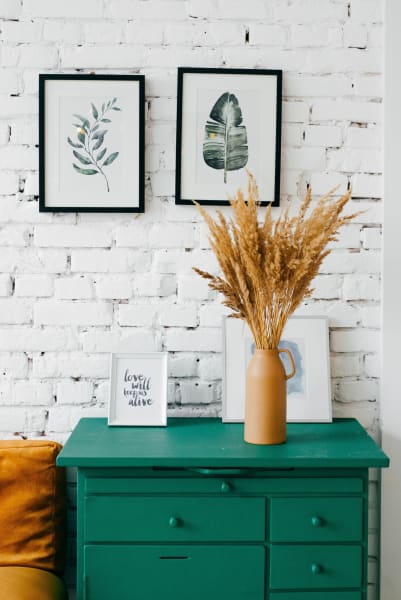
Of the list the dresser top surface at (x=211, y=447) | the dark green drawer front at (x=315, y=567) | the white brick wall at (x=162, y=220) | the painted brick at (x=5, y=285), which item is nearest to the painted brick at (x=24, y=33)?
the white brick wall at (x=162, y=220)

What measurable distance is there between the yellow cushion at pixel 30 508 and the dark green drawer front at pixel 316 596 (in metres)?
0.66

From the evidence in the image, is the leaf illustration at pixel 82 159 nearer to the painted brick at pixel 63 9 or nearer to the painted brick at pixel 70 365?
the painted brick at pixel 63 9

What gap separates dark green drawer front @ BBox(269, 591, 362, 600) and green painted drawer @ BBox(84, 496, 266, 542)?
162 mm

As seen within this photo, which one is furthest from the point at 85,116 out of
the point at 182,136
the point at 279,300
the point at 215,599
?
the point at 215,599

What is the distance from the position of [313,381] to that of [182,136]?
87cm

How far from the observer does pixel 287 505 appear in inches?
61.4

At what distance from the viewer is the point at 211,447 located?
5.25 feet

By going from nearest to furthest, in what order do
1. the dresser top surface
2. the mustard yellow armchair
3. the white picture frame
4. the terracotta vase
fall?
the dresser top surface → the terracotta vase → the mustard yellow armchair → the white picture frame

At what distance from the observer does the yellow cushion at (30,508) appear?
1738mm

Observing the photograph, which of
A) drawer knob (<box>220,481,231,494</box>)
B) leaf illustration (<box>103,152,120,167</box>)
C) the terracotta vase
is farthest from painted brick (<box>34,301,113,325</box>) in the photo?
drawer knob (<box>220,481,231,494</box>)

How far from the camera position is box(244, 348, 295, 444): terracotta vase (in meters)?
1.63

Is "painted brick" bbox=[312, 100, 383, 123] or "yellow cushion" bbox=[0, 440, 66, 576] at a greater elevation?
"painted brick" bbox=[312, 100, 383, 123]

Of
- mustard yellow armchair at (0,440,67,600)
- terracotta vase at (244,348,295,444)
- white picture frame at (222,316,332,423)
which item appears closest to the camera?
terracotta vase at (244,348,295,444)

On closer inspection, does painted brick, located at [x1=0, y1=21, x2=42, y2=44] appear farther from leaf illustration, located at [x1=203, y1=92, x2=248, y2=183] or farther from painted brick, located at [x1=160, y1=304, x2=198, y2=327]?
painted brick, located at [x1=160, y1=304, x2=198, y2=327]
